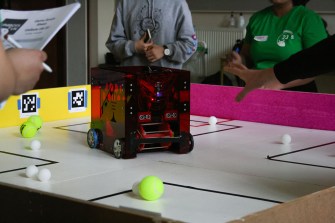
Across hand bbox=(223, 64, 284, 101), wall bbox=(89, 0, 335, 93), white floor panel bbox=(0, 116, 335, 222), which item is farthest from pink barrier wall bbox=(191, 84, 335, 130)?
wall bbox=(89, 0, 335, 93)

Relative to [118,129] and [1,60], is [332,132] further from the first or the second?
[1,60]

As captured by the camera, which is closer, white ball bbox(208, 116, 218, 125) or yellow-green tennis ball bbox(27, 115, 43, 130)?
yellow-green tennis ball bbox(27, 115, 43, 130)

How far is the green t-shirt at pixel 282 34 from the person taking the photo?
2879mm

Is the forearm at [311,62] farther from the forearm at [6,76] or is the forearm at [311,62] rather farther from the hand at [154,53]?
the hand at [154,53]

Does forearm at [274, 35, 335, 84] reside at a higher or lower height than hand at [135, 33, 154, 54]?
higher

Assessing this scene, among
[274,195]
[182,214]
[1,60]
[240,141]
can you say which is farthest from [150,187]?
[240,141]

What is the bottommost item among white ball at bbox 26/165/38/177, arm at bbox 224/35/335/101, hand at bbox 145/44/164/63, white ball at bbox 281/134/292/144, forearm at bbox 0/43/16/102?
white ball at bbox 281/134/292/144

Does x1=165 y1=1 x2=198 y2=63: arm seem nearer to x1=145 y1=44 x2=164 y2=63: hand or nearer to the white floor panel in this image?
x1=145 y1=44 x2=164 y2=63: hand

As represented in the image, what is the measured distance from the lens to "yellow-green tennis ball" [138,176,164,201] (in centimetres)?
148

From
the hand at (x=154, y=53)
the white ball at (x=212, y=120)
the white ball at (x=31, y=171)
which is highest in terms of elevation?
the hand at (x=154, y=53)

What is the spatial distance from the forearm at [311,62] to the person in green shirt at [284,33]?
41.8 inches

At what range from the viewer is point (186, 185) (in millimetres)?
1633

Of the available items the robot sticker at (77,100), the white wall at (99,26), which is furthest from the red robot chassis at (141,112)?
the white wall at (99,26)

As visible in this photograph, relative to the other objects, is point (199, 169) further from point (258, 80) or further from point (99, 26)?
point (99, 26)
